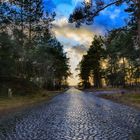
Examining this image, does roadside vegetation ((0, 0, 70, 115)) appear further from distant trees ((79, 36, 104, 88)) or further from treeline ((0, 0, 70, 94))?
distant trees ((79, 36, 104, 88))

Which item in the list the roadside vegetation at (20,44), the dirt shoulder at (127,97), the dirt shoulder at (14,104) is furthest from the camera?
the roadside vegetation at (20,44)

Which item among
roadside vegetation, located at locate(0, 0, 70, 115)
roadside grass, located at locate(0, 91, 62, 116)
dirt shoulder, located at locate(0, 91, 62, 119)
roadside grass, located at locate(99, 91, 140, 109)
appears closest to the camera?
dirt shoulder, located at locate(0, 91, 62, 119)

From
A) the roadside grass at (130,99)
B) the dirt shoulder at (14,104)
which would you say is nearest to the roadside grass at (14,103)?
the dirt shoulder at (14,104)

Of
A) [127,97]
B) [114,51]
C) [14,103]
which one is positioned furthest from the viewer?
[114,51]

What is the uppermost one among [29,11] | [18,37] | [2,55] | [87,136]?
[29,11]

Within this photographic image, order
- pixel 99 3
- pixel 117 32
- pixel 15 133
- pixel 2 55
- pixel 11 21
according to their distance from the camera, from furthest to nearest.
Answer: pixel 11 21
pixel 2 55
pixel 117 32
pixel 99 3
pixel 15 133

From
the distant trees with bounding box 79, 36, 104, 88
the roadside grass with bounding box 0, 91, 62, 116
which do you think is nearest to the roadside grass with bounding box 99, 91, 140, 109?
the roadside grass with bounding box 0, 91, 62, 116

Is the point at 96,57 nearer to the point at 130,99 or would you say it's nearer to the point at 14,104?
the point at 130,99

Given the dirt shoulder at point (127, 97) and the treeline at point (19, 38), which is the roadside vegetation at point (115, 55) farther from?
the treeline at point (19, 38)

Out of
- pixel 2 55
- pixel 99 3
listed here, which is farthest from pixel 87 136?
pixel 2 55

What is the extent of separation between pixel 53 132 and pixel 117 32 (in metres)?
23.0

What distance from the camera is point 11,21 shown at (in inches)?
2196

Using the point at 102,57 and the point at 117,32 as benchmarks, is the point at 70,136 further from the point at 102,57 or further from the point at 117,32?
the point at 102,57

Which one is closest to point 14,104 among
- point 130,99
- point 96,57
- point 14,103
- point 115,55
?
point 14,103
